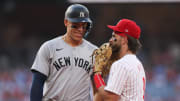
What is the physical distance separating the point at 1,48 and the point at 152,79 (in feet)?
14.5

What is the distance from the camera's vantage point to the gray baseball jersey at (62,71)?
3732 mm

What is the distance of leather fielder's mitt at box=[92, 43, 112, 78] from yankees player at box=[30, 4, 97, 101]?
0.30 feet

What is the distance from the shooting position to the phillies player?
11.4ft

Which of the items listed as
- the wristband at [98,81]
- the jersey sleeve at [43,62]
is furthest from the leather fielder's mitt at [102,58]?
the jersey sleeve at [43,62]

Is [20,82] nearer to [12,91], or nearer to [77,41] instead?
[12,91]

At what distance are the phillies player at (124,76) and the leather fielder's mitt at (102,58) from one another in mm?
113

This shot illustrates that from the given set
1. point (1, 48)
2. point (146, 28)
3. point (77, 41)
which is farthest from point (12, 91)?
point (77, 41)

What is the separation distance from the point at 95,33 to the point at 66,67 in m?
8.37

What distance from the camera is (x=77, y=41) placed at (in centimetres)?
390

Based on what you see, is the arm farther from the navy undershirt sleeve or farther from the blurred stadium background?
the blurred stadium background

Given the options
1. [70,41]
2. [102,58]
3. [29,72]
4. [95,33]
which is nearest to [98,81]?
[102,58]

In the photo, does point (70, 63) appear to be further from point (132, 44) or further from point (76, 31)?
point (132, 44)

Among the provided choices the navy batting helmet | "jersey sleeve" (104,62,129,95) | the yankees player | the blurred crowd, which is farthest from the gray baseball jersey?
the blurred crowd

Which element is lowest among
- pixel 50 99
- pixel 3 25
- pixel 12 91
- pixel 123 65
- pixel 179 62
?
pixel 12 91
